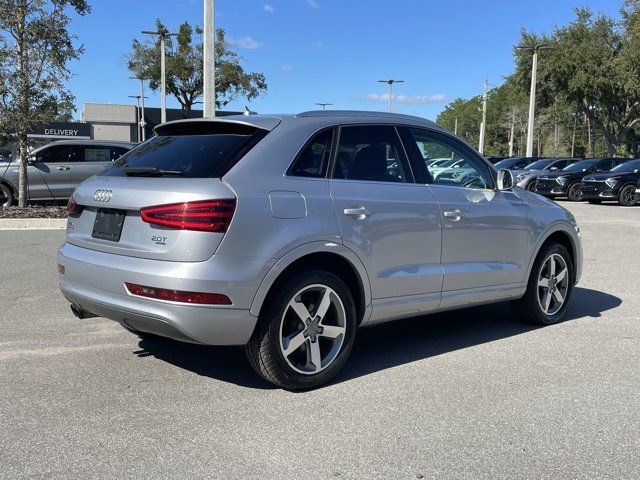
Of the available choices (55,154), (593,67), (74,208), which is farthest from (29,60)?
(593,67)

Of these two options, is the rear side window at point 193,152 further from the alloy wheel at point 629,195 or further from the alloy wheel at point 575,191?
the alloy wheel at point 575,191

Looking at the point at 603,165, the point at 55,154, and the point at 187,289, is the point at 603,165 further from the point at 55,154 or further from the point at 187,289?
the point at 187,289

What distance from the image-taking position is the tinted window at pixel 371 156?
4426mm

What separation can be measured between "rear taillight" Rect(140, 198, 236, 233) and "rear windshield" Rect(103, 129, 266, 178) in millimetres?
236

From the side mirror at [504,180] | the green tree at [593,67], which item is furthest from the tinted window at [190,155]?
the green tree at [593,67]

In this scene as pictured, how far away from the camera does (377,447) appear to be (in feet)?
11.0

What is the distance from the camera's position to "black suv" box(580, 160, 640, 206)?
21234 mm

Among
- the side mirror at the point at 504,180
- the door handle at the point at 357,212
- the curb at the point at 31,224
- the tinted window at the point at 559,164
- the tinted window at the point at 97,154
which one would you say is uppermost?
the tinted window at the point at 559,164

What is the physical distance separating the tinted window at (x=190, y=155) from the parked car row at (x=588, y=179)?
663 inches

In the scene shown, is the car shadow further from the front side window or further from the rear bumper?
the front side window

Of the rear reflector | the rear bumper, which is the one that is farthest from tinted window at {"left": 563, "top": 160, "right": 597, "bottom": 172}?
the rear reflector

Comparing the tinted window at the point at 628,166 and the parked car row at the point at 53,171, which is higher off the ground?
the tinted window at the point at 628,166

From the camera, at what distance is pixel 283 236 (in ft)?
12.6

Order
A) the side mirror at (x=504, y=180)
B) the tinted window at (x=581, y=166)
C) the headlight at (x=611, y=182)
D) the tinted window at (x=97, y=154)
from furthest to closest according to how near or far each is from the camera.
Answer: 1. the tinted window at (x=581, y=166)
2. the headlight at (x=611, y=182)
3. the tinted window at (x=97, y=154)
4. the side mirror at (x=504, y=180)
